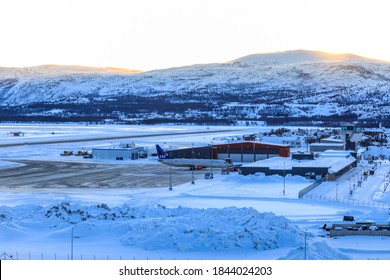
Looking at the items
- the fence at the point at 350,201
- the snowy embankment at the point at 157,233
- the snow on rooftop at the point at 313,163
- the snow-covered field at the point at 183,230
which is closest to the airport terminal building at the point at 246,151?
the snow on rooftop at the point at 313,163

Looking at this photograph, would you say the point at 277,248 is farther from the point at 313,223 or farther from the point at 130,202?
the point at 130,202

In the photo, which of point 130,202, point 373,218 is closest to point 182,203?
point 130,202

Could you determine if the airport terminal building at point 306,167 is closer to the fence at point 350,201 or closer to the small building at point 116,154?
the fence at point 350,201

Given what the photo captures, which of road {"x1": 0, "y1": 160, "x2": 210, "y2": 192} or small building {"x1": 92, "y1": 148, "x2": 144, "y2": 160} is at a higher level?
small building {"x1": 92, "y1": 148, "x2": 144, "y2": 160}

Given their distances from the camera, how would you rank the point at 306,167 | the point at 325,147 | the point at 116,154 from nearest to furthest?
1. the point at 306,167
2. the point at 116,154
3. the point at 325,147

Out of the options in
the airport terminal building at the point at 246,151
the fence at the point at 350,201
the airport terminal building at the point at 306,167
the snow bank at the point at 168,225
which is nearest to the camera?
the snow bank at the point at 168,225

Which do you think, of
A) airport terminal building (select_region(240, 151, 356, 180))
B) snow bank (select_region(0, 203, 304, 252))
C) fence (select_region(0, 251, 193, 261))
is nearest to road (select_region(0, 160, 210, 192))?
airport terminal building (select_region(240, 151, 356, 180))

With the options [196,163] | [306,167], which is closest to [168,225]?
[306,167]

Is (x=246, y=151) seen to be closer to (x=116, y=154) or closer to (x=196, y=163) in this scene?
(x=196, y=163)

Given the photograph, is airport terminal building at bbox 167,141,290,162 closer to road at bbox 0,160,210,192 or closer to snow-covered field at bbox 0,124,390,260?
road at bbox 0,160,210,192
